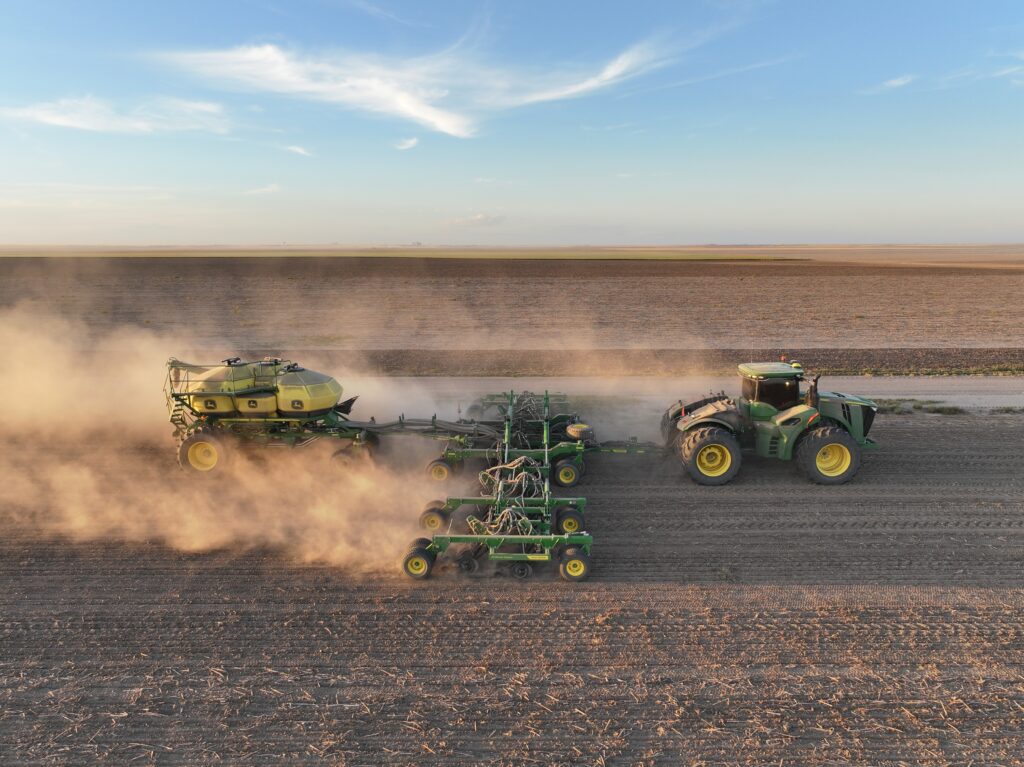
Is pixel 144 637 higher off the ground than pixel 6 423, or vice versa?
pixel 6 423

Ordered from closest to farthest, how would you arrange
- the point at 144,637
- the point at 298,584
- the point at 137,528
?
the point at 144,637, the point at 298,584, the point at 137,528

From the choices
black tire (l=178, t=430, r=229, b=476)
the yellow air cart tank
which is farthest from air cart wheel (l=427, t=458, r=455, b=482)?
black tire (l=178, t=430, r=229, b=476)

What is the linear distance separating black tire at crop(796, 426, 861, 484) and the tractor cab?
653 millimetres

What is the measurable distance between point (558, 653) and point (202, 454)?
26.4 feet

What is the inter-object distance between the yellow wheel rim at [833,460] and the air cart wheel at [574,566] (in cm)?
515

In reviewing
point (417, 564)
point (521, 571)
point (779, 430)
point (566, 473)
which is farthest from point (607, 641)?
point (779, 430)

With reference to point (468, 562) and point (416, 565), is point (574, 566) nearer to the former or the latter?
point (468, 562)

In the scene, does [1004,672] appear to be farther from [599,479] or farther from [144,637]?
[144,637]

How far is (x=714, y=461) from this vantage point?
33.2 ft

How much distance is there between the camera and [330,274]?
6003 centimetres

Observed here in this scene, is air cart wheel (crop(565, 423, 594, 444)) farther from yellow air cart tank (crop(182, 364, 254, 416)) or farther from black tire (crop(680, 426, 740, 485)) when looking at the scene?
yellow air cart tank (crop(182, 364, 254, 416))

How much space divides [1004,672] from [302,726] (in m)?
6.81

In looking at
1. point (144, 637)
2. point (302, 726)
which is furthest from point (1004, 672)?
point (144, 637)

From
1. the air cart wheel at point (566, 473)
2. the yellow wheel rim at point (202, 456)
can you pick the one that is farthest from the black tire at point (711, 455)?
the yellow wheel rim at point (202, 456)
